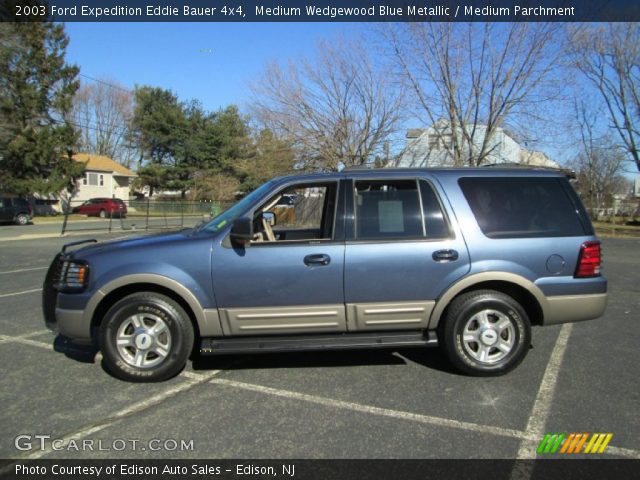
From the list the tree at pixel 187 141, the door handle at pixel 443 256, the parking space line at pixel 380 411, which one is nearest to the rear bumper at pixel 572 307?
the door handle at pixel 443 256

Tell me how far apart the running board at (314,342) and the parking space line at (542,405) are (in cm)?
95

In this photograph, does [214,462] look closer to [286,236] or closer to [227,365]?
[227,365]

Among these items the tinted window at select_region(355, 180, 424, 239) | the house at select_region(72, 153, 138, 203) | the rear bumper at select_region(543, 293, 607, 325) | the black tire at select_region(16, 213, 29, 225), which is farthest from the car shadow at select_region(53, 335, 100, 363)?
the house at select_region(72, 153, 138, 203)

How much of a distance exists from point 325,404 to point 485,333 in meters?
1.55

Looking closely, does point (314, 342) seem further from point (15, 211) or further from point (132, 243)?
point (15, 211)

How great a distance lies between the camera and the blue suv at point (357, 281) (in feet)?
13.3

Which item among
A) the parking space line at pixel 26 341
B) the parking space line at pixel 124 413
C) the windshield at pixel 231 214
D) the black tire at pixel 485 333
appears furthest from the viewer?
the parking space line at pixel 26 341

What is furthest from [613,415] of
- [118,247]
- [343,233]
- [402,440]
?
[118,247]

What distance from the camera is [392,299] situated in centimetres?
415

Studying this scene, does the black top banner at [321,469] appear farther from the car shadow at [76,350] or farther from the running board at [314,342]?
the car shadow at [76,350]

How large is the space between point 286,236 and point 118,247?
6.39 feet

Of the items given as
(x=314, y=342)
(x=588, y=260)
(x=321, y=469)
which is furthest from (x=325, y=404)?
(x=588, y=260)

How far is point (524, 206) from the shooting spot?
4398 millimetres

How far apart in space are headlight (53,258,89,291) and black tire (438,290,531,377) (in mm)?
3130
